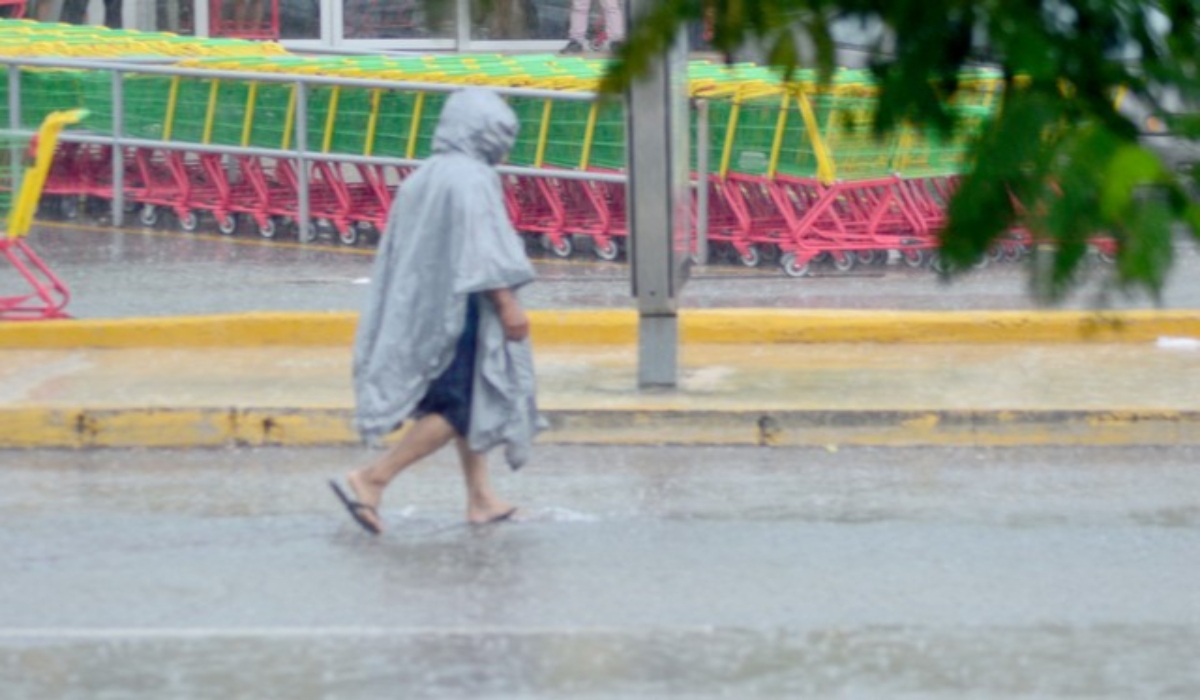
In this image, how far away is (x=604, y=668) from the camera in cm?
575

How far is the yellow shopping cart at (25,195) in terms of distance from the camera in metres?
10.9

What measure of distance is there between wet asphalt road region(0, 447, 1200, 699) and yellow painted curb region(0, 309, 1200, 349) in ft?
6.30

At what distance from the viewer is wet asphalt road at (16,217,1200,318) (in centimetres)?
1250

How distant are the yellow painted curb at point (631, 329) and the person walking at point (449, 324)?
3.44 metres

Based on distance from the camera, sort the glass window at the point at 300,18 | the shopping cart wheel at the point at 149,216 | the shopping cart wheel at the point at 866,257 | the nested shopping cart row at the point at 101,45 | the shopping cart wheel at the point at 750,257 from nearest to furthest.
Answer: the shopping cart wheel at the point at 750,257, the shopping cart wheel at the point at 866,257, the shopping cart wheel at the point at 149,216, the nested shopping cart row at the point at 101,45, the glass window at the point at 300,18

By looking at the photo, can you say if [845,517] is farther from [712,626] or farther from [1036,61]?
[1036,61]

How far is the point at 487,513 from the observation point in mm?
7473

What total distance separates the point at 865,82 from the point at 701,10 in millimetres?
355

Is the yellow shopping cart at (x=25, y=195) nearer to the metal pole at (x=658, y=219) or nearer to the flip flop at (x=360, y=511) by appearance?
the metal pole at (x=658, y=219)

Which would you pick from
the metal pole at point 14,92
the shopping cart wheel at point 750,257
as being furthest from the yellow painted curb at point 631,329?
the metal pole at point 14,92

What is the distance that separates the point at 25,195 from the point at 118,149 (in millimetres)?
4751

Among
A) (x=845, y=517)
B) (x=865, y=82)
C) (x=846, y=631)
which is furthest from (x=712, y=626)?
(x=865, y=82)

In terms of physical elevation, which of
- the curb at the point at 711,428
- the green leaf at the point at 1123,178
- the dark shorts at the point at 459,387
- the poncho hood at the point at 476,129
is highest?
the green leaf at the point at 1123,178

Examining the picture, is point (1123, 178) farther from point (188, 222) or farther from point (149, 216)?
point (149, 216)
